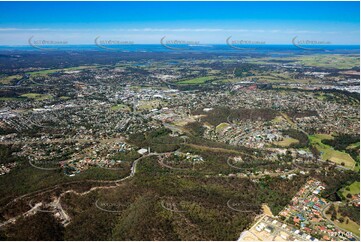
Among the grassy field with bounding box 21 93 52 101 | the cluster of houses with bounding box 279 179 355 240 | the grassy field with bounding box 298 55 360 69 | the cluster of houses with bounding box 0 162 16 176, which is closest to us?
the cluster of houses with bounding box 279 179 355 240

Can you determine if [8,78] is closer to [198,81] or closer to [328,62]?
[198,81]

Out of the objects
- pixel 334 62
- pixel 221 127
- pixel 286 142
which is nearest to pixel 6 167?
pixel 221 127

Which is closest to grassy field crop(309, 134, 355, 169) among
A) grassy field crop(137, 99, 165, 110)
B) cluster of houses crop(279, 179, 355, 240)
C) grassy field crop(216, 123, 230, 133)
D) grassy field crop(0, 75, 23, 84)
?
cluster of houses crop(279, 179, 355, 240)

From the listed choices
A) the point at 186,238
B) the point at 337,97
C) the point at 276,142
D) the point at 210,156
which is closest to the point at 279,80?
the point at 337,97

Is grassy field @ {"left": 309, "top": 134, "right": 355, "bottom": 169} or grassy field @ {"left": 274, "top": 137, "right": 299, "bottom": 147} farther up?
grassy field @ {"left": 274, "top": 137, "right": 299, "bottom": 147}

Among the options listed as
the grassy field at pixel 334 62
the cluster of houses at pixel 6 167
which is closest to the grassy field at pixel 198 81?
the grassy field at pixel 334 62

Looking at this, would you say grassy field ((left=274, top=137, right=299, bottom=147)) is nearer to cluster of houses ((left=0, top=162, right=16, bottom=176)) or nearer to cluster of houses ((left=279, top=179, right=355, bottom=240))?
cluster of houses ((left=279, top=179, right=355, bottom=240))

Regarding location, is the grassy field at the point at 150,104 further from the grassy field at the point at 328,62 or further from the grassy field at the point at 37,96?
the grassy field at the point at 328,62

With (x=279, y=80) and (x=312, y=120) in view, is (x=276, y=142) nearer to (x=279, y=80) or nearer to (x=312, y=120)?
(x=312, y=120)
